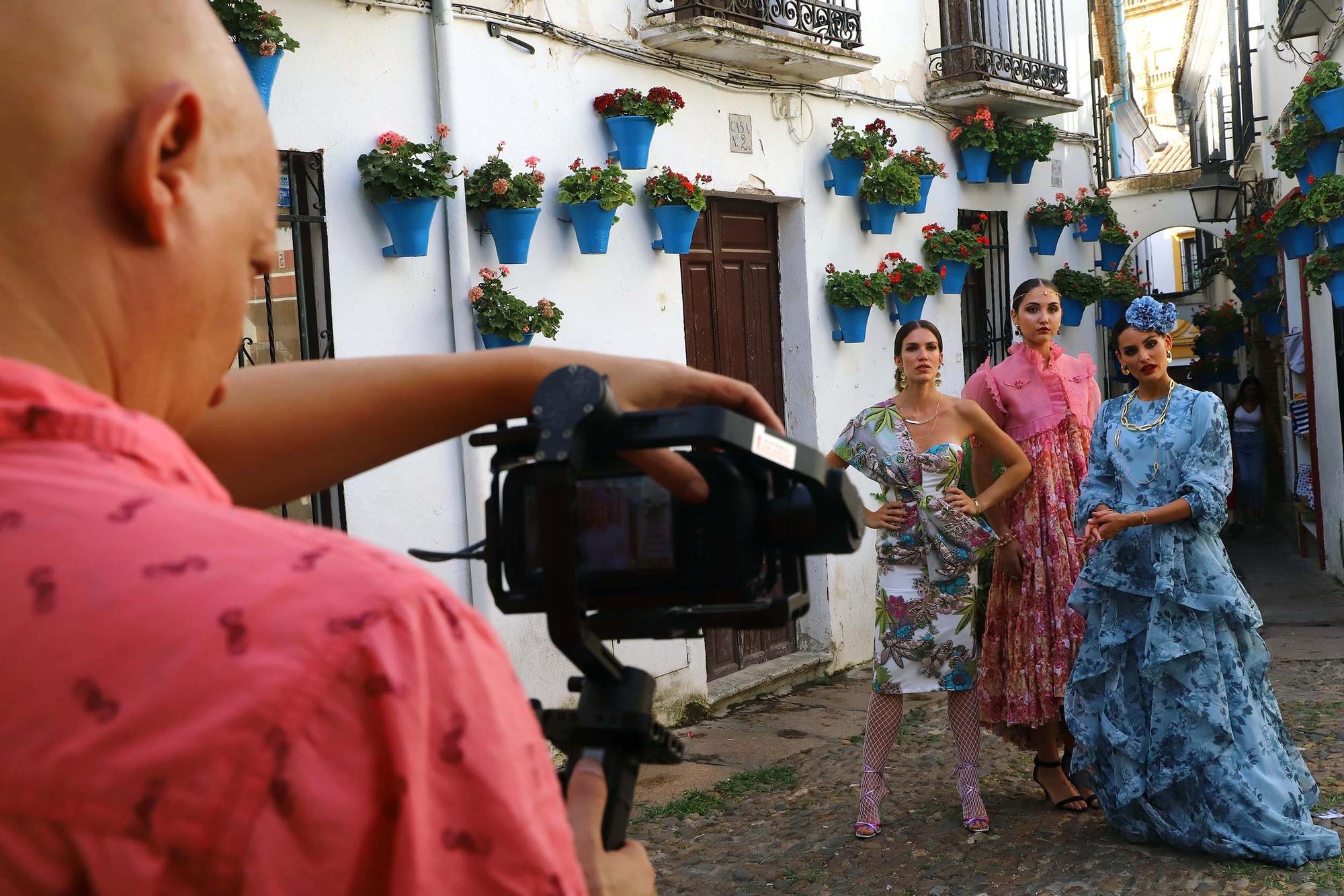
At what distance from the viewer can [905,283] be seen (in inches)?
345

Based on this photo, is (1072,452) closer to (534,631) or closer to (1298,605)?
(534,631)

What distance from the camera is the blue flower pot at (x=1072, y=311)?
11.4 metres

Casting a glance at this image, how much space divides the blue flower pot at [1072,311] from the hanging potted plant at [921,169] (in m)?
2.60

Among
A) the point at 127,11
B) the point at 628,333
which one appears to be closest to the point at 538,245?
the point at 628,333

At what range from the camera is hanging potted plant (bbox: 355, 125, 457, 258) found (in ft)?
18.1

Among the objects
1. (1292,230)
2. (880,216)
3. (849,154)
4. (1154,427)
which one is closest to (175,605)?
(1154,427)

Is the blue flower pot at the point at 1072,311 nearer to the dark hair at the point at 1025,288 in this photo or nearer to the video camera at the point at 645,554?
the dark hair at the point at 1025,288

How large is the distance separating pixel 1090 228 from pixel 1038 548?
21.9ft

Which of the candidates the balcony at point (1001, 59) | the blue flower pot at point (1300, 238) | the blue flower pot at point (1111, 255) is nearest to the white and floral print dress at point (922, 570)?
the balcony at point (1001, 59)

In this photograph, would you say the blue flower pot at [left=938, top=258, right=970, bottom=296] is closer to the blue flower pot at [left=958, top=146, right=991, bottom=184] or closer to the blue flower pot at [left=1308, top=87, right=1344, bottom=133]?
the blue flower pot at [left=958, top=146, right=991, bottom=184]

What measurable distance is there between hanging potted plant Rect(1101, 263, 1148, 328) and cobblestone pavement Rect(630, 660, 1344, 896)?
537cm

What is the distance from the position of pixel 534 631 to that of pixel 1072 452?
2573mm

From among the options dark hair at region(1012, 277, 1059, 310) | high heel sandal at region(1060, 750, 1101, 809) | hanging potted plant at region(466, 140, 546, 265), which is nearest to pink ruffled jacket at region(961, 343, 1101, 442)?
dark hair at region(1012, 277, 1059, 310)

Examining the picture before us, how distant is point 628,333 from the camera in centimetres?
699
